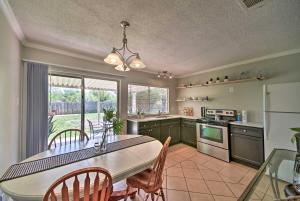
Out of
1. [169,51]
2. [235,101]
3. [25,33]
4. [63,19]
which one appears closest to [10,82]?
[25,33]

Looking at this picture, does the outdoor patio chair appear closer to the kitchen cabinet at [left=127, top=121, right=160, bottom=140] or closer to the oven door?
the kitchen cabinet at [left=127, top=121, right=160, bottom=140]

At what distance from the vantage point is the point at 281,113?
7.40 feet

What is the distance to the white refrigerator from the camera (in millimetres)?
2121


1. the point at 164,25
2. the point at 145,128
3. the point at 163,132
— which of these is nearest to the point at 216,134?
the point at 163,132

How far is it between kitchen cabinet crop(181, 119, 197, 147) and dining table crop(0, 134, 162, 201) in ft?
7.54

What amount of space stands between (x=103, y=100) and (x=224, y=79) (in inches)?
132

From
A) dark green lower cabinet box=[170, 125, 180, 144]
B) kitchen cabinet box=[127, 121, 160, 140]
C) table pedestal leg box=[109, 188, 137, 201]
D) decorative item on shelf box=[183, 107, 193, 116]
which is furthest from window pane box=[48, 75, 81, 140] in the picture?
decorative item on shelf box=[183, 107, 193, 116]

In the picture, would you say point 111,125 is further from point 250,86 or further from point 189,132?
point 250,86

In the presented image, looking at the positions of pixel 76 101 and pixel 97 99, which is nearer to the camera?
pixel 76 101

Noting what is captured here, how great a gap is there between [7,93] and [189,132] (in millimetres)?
4104

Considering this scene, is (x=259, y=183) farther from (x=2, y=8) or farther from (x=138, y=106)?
(x=138, y=106)

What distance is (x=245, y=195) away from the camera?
798 mm

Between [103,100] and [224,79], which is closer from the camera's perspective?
[103,100]

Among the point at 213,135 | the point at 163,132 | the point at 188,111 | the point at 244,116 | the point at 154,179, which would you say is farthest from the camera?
the point at 188,111
